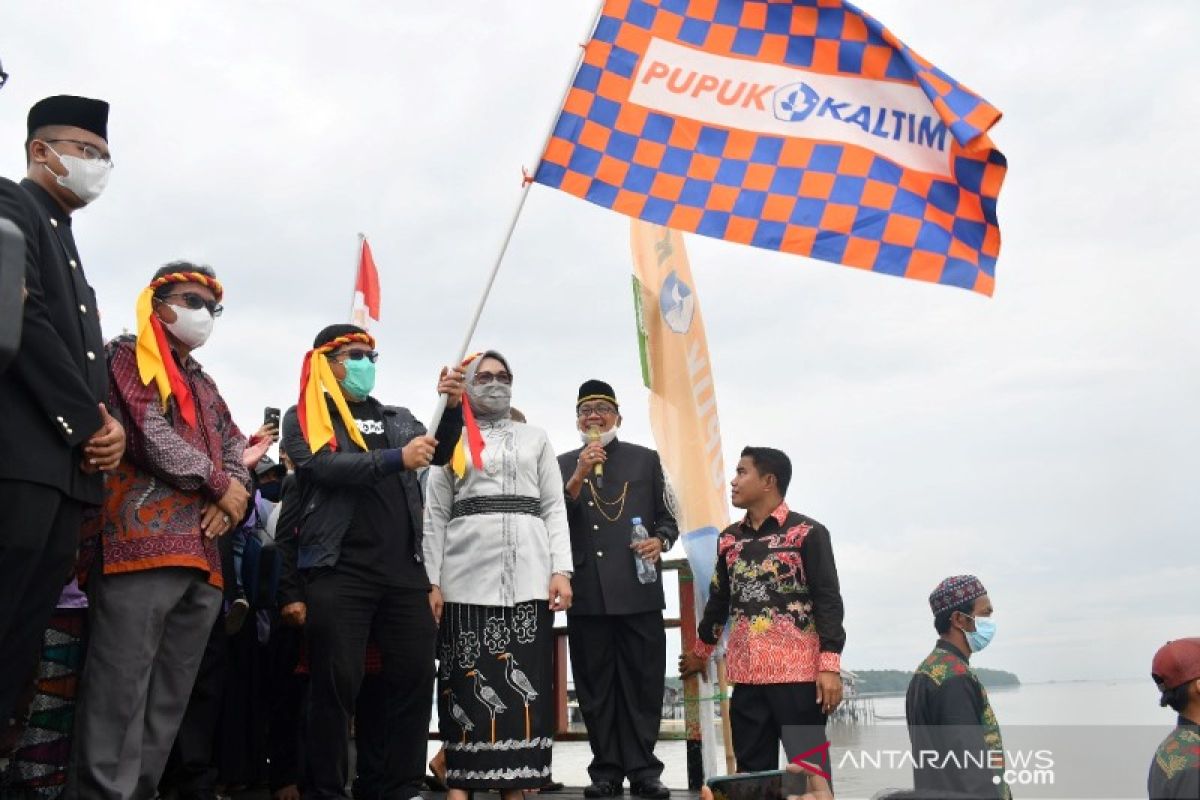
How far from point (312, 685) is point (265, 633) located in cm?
101

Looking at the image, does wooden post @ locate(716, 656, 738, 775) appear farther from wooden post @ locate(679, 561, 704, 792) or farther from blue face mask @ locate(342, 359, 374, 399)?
blue face mask @ locate(342, 359, 374, 399)

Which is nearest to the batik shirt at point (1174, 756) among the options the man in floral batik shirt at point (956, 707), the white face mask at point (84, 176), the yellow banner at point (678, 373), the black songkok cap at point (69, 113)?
the man in floral batik shirt at point (956, 707)

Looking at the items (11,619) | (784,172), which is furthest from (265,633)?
(784,172)

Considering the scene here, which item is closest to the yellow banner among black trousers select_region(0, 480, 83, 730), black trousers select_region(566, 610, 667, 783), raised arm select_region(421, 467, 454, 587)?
black trousers select_region(566, 610, 667, 783)

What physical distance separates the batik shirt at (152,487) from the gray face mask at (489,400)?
1.33 meters

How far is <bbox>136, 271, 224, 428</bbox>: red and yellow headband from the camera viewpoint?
409cm

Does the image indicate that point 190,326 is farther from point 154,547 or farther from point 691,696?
point 691,696

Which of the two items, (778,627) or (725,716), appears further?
(725,716)

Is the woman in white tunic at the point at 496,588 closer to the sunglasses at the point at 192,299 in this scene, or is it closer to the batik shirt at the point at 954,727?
the sunglasses at the point at 192,299

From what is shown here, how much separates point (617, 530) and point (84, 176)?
3.08 meters

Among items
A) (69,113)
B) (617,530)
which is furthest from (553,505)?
(69,113)

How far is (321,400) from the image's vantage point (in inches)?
190

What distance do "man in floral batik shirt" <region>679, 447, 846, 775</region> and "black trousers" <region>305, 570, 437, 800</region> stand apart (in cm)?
137

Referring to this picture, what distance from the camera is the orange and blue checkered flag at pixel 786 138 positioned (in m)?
5.02
